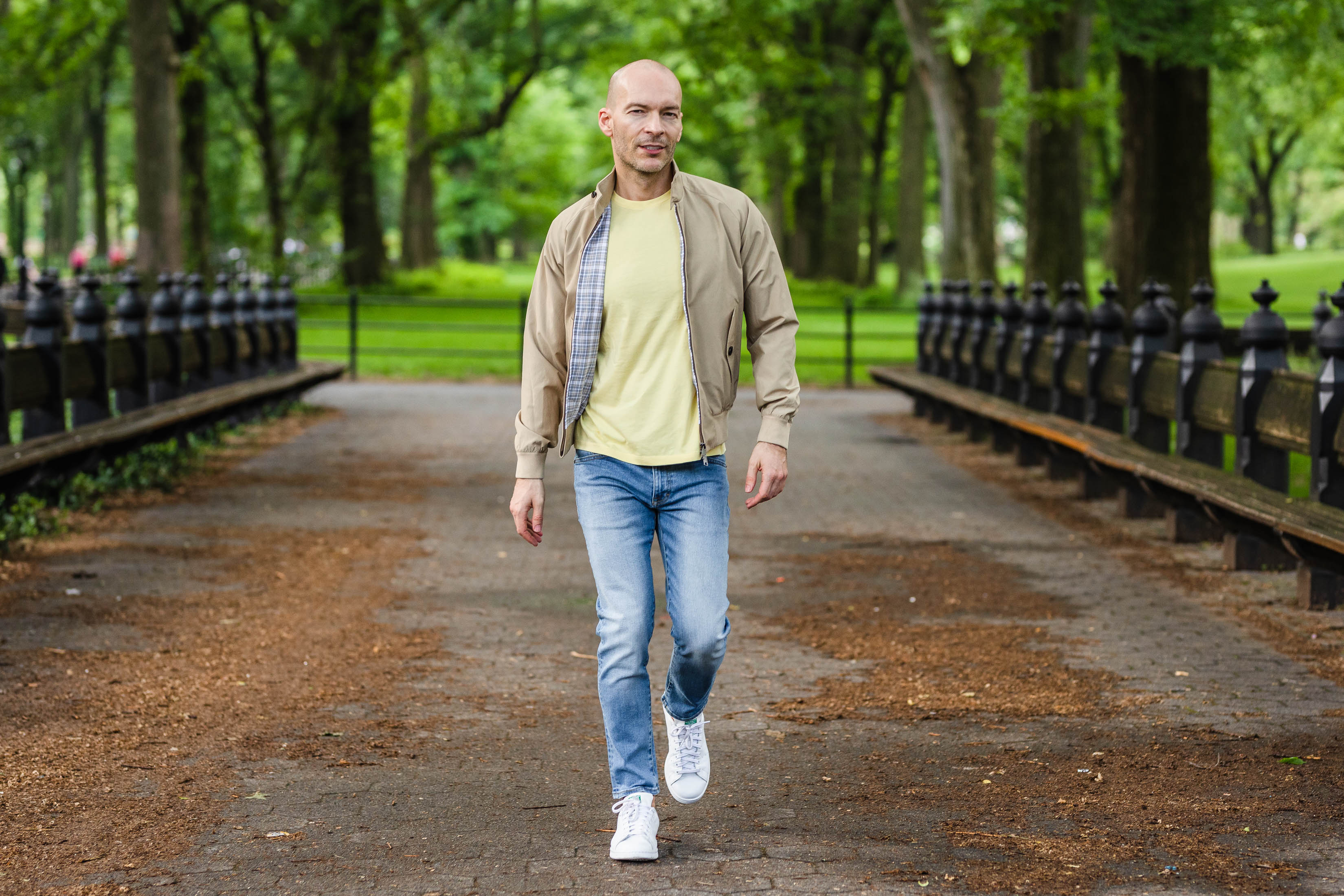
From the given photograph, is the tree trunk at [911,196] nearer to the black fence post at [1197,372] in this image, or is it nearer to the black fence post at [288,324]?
the black fence post at [288,324]

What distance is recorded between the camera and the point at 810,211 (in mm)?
53469

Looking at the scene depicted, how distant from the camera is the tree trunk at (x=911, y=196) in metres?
40.9

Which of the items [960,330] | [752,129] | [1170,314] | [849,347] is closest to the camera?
[1170,314]

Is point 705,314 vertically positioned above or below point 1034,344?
above

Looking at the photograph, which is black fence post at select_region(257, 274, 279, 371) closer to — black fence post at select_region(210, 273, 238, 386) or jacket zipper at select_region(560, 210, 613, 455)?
Answer: black fence post at select_region(210, 273, 238, 386)

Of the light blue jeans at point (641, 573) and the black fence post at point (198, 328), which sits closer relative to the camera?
the light blue jeans at point (641, 573)

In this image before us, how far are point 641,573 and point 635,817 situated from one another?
0.61 m

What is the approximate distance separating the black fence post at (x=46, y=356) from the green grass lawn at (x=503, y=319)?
893cm

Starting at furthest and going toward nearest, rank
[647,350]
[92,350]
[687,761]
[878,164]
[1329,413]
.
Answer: [878,164], [92,350], [1329,413], [687,761], [647,350]

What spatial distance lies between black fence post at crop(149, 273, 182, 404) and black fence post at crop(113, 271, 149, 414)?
1.24ft

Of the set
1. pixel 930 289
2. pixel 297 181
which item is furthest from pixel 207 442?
pixel 297 181

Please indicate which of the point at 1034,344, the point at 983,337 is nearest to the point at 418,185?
the point at 983,337

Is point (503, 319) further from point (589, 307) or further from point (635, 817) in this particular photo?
point (635, 817)

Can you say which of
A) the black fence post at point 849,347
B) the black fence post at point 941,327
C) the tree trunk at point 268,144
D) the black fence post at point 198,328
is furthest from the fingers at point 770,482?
the tree trunk at point 268,144
